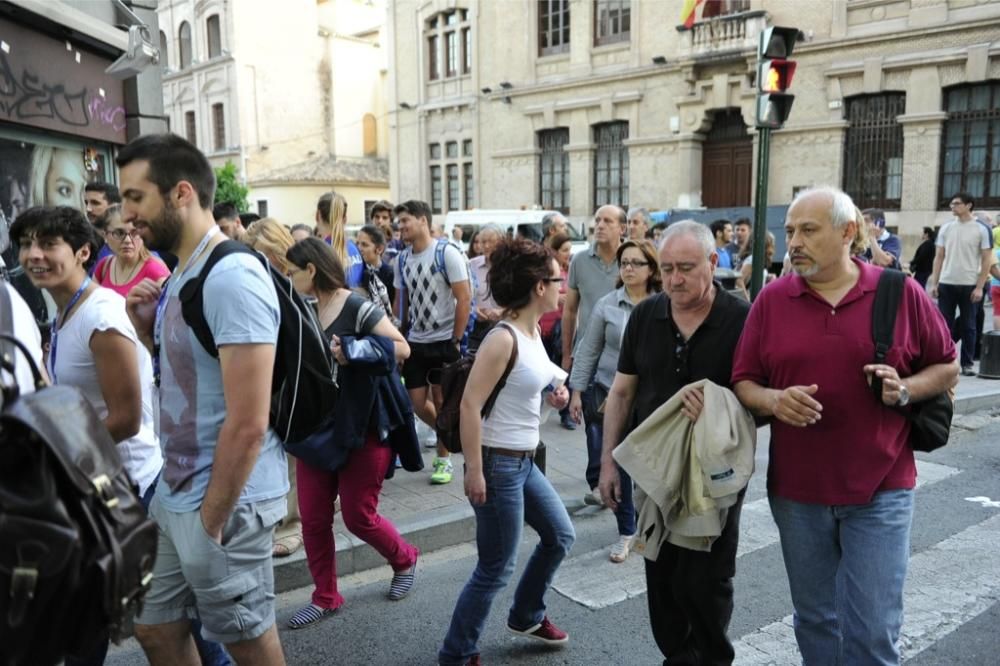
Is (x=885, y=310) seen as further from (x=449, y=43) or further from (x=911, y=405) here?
(x=449, y=43)

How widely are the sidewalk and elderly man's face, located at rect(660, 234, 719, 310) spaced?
2520mm

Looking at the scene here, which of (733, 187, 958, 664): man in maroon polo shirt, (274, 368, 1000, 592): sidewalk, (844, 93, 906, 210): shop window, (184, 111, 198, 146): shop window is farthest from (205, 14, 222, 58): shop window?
(733, 187, 958, 664): man in maroon polo shirt

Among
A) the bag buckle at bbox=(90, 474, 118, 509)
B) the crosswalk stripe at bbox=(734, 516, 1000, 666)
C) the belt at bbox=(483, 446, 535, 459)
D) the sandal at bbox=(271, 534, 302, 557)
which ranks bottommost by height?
the crosswalk stripe at bbox=(734, 516, 1000, 666)

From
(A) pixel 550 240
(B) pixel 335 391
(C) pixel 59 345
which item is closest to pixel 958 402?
(A) pixel 550 240

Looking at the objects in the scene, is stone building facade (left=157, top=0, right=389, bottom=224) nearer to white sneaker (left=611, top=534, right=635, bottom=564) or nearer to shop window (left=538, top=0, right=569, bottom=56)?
shop window (left=538, top=0, right=569, bottom=56)

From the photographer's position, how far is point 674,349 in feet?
10.5

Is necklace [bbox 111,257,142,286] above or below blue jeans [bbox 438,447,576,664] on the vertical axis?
above

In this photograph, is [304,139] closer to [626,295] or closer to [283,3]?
[283,3]

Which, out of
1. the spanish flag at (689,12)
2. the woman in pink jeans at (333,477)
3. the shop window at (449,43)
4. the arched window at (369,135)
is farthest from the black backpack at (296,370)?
the arched window at (369,135)

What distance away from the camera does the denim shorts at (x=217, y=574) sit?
2.39m

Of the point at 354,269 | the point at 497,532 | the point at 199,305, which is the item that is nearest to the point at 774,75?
the point at 354,269

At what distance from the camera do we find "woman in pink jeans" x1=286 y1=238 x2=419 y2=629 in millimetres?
3941

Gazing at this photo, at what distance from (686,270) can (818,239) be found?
50 centimetres

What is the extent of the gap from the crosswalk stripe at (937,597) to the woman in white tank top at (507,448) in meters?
1.11
